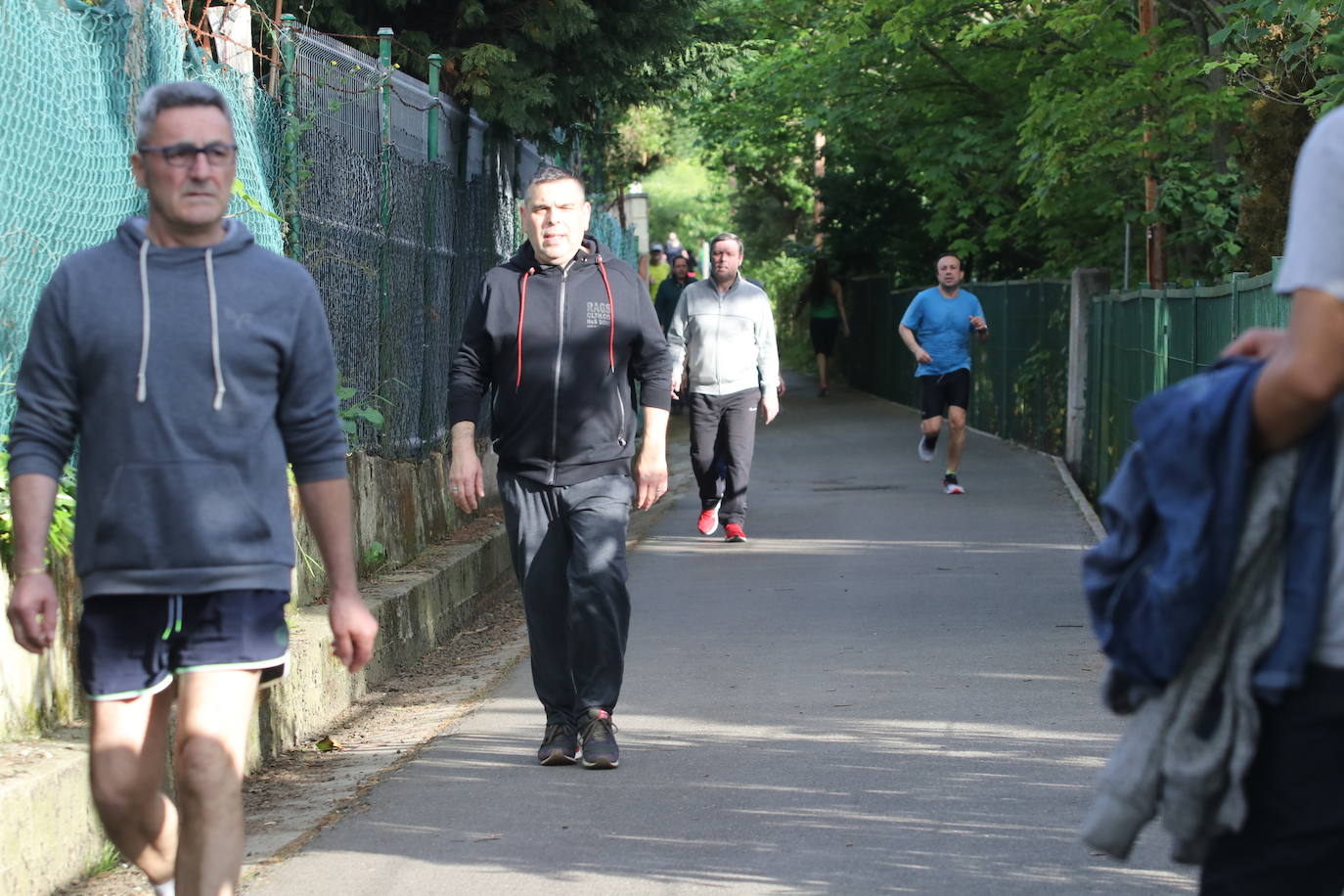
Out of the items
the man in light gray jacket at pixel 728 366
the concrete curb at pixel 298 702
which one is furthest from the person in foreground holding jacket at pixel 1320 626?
the man in light gray jacket at pixel 728 366

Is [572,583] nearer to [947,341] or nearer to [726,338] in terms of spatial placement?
[726,338]

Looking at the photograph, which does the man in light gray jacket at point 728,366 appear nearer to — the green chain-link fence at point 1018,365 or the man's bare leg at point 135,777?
the green chain-link fence at point 1018,365

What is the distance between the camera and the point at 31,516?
3535 mm

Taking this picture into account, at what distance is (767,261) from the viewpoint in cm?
5012

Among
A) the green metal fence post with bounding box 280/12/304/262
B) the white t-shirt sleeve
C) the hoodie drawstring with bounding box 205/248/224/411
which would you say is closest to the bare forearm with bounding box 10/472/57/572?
the hoodie drawstring with bounding box 205/248/224/411

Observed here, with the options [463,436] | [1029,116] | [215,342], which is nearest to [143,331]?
[215,342]

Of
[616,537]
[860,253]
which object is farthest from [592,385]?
[860,253]

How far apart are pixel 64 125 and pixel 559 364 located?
1719 millimetres

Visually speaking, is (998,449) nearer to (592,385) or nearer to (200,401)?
(592,385)

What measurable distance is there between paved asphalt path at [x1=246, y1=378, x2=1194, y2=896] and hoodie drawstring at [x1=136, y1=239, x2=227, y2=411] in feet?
5.73

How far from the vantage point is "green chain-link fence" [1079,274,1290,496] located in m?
8.45

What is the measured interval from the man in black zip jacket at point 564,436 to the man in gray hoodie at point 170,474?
2.52 metres

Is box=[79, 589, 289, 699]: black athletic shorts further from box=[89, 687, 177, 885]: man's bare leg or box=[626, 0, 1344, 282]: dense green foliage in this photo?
box=[626, 0, 1344, 282]: dense green foliage

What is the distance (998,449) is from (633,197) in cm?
903
